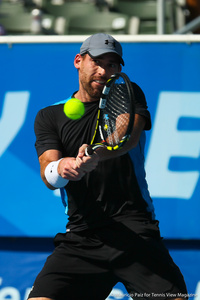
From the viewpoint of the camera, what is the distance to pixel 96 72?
A: 8.96 ft

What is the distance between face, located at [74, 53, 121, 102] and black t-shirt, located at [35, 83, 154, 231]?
174mm

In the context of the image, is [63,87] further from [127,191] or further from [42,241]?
[127,191]

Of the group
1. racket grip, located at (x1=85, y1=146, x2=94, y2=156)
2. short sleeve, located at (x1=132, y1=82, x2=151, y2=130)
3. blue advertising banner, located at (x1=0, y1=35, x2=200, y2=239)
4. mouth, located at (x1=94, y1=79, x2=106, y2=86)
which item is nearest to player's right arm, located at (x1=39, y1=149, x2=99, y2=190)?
racket grip, located at (x1=85, y1=146, x2=94, y2=156)

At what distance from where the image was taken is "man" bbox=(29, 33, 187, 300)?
99.0 inches

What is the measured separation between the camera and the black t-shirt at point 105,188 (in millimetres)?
2652

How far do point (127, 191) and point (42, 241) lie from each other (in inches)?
57.0

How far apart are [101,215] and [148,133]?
54.1 inches

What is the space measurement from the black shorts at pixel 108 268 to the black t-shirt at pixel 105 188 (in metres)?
0.08

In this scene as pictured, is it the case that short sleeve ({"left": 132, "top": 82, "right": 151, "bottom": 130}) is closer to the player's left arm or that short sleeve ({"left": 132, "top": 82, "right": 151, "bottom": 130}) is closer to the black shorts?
the player's left arm

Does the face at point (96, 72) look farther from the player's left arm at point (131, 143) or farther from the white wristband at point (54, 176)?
the white wristband at point (54, 176)

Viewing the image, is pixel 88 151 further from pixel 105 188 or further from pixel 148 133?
pixel 148 133

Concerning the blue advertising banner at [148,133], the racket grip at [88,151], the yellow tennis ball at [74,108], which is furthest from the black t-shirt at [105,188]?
the blue advertising banner at [148,133]

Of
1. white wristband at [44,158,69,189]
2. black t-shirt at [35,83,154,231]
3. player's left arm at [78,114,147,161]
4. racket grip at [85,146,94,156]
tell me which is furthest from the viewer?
black t-shirt at [35,83,154,231]

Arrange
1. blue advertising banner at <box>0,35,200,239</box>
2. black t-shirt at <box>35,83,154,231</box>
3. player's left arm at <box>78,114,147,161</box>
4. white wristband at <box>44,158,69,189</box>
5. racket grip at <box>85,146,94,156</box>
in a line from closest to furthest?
racket grip at <box>85,146,94,156</box> < player's left arm at <box>78,114,147,161</box> < white wristband at <box>44,158,69,189</box> < black t-shirt at <box>35,83,154,231</box> < blue advertising banner at <box>0,35,200,239</box>
